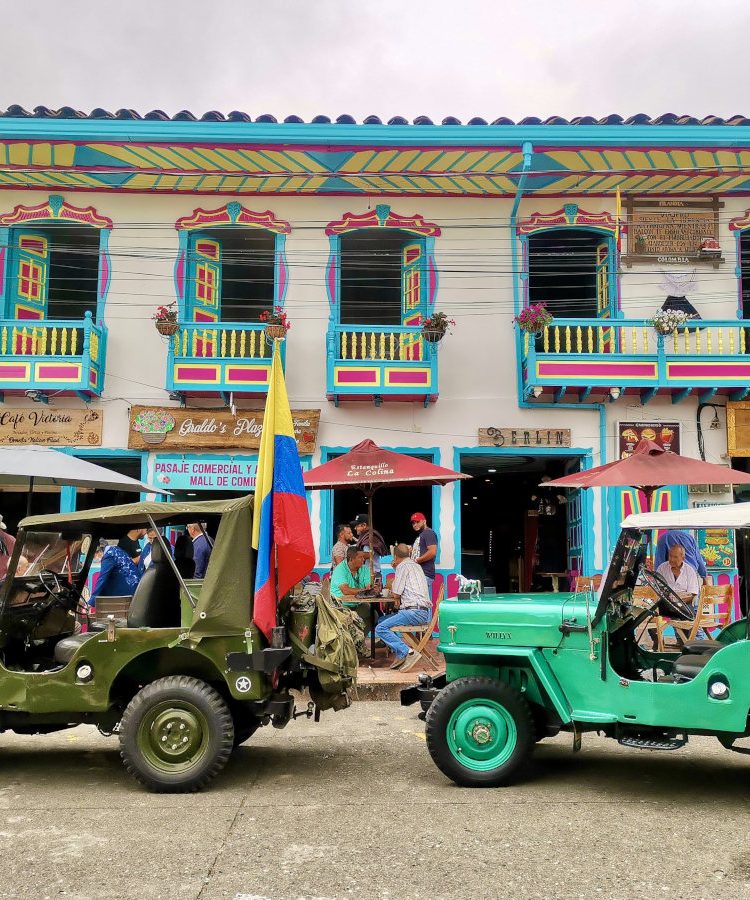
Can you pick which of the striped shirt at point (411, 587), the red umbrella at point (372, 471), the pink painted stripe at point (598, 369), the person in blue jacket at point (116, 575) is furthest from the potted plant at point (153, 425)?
the pink painted stripe at point (598, 369)

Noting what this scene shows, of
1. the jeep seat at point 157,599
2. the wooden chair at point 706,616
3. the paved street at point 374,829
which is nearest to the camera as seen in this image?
the paved street at point 374,829

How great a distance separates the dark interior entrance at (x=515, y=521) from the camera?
566 inches

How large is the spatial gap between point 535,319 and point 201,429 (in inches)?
218

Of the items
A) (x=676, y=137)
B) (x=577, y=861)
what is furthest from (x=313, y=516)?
(x=577, y=861)

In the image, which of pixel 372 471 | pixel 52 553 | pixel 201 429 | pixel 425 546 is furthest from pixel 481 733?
pixel 201 429

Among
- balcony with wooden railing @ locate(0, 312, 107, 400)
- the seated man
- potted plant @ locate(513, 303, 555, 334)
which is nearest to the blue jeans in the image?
the seated man

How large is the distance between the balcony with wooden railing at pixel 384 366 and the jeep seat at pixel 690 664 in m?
7.33

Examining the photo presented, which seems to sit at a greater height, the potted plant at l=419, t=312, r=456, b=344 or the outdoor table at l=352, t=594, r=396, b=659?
the potted plant at l=419, t=312, r=456, b=344

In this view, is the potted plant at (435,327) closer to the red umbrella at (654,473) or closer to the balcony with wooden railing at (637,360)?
the balcony with wooden railing at (637,360)

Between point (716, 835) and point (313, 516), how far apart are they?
882 centimetres

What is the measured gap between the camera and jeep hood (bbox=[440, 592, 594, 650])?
18.2 ft

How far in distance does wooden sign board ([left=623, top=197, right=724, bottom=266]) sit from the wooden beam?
223 cm

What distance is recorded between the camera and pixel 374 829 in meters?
4.68

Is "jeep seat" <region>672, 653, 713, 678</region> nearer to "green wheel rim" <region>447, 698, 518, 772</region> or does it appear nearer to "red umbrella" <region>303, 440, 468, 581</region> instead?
"green wheel rim" <region>447, 698, 518, 772</region>
